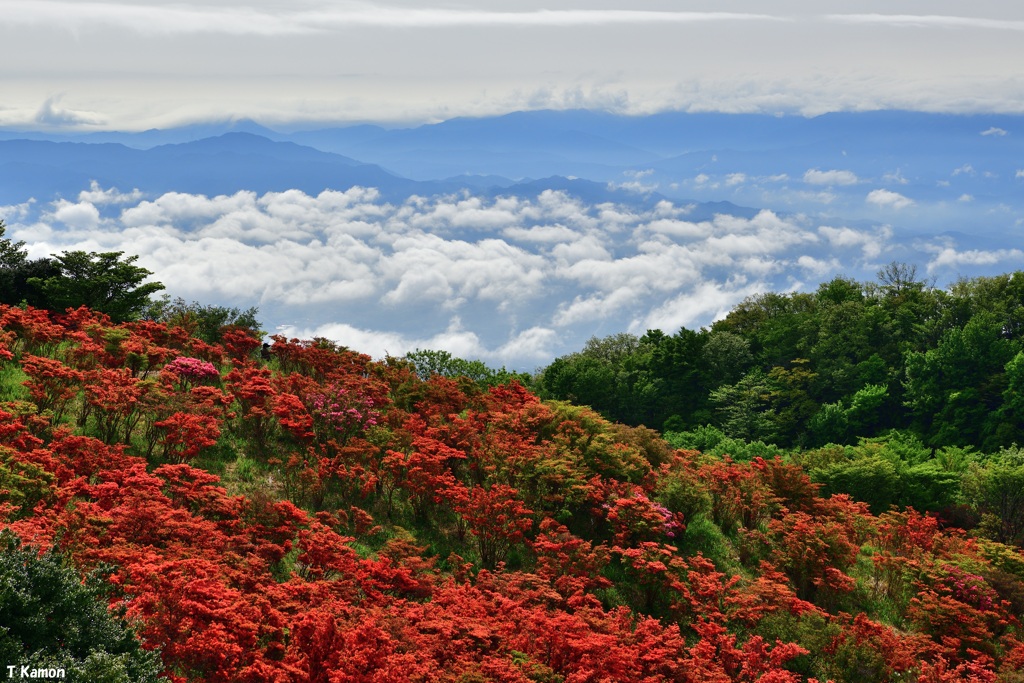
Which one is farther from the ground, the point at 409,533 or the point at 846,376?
the point at 846,376

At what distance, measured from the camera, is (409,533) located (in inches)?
720

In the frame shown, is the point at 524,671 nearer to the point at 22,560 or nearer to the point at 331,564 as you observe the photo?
the point at 331,564

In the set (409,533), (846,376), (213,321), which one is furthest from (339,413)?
(846,376)

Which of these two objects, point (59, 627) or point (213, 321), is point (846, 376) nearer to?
point (213, 321)

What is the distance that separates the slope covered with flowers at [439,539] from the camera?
13164 millimetres

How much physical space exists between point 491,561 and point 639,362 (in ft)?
125

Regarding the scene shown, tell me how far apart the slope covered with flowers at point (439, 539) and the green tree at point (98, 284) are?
9.25ft

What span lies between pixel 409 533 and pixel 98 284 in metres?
17.5

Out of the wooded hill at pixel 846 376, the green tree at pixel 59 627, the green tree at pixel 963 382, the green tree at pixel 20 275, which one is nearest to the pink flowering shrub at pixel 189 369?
the green tree at pixel 20 275

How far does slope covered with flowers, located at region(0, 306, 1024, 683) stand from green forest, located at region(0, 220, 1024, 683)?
0.07 metres

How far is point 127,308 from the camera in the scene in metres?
30.0

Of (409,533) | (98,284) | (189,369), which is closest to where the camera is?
(409,533)

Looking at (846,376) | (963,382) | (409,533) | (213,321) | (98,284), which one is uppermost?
(98,284)

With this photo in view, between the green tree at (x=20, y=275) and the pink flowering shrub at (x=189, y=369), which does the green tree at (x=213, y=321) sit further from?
the pink flowering shrub at (x=189, y=369)
